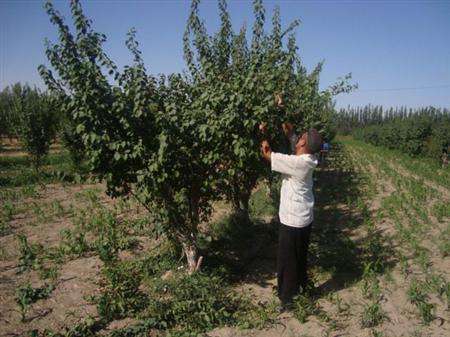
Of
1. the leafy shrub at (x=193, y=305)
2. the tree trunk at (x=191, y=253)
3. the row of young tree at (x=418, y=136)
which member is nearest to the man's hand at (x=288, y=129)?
the tree trunk at (x=191, y=253)

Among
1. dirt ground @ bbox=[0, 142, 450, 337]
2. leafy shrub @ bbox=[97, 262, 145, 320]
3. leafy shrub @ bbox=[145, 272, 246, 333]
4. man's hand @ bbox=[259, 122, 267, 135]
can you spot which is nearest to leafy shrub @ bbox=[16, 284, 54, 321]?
dirt ground @ bbox=[0, 142, 450, 337]

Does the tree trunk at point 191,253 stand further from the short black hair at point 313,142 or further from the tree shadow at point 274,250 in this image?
the short black hair at point 313,142

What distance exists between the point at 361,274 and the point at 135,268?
310cm

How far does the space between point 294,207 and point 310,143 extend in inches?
28.3

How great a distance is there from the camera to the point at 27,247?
5645 mm

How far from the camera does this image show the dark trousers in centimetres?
409

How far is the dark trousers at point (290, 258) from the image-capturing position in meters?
4.09

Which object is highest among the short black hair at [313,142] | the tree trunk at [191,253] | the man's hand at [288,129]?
the man's hand at [288,129]

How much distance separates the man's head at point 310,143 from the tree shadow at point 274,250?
1835 millimetres

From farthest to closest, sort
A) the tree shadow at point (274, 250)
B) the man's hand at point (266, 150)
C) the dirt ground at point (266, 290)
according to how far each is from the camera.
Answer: the tree shadow at point (274, 250) → the man's hand at point (266, 150) → the dirt ground at point (266, 290)

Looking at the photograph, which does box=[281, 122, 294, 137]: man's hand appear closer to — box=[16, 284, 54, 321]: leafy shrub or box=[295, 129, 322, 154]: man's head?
box=[295, 129, 322, 154]: man's head

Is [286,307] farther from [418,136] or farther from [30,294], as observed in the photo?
[418,136]

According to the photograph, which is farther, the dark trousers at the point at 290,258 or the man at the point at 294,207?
the dark trousers at the point at 290,258

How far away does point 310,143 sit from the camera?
3.91 meters
